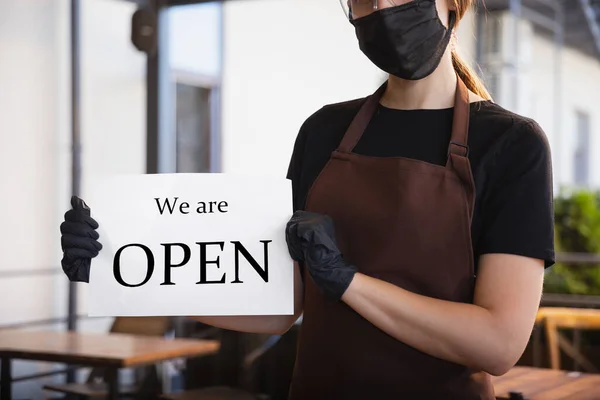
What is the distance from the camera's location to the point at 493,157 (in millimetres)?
1270

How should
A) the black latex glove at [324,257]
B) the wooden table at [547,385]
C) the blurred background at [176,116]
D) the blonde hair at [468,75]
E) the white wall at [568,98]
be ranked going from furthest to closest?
the white wall at [568,98]
the blurred background at [176,116]
the wooden table at [547,385]
the blonde hair at [468,75]
the black latex glove at [324,257]

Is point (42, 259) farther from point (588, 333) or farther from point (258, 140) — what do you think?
point (588, 333)

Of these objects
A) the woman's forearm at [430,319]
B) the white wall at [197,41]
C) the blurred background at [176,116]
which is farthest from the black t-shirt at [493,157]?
the white wall at [197,41]

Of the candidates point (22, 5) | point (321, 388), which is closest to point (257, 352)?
point (22, 5)

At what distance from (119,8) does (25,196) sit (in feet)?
4.65

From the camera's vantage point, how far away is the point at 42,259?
17.2 feet

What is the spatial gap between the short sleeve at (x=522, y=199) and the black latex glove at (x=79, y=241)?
1.89 ft

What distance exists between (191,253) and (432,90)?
44 cm

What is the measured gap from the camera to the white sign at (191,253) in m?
1.37

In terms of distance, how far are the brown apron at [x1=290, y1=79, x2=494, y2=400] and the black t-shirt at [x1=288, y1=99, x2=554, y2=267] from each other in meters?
0.02

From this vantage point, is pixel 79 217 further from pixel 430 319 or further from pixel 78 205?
pixel 430 319

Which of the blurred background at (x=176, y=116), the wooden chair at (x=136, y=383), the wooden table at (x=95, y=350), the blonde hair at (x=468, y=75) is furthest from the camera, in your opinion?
the blurred background at (x=176, y=116)

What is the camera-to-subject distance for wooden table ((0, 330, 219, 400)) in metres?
3.54

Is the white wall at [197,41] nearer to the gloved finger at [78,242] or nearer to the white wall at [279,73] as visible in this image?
the white wall at [279,73]
